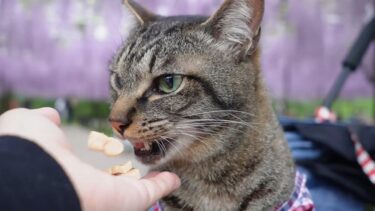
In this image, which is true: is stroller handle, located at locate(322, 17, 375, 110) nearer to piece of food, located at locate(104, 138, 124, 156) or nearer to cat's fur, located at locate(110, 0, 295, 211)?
cat's fur, located at locate(110, 0, 295, 211)

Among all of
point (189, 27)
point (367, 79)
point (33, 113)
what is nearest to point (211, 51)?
point (189, 27)

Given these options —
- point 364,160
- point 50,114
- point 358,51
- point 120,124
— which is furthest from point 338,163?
point 50,114

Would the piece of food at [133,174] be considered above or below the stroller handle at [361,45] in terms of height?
above

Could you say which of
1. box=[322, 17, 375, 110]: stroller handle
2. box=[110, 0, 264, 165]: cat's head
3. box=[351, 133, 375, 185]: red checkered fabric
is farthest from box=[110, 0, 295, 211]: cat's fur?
box=[322, 17, 375, 110]: stroller handle

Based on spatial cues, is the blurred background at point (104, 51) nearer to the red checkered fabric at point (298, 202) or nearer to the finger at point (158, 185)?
the red checkered fabric at point (298, 202)

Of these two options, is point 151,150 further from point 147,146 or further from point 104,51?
point 104,51

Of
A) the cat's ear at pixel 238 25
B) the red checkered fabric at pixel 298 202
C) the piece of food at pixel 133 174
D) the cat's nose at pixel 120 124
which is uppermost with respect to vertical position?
the cat's ear at pixel 238 25

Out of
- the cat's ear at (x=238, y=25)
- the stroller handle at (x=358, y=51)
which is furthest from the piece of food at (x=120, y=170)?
the stroller handle at (x=358, y=51)

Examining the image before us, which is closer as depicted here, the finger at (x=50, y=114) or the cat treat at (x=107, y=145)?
the finger at (x=50, y=114)
